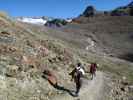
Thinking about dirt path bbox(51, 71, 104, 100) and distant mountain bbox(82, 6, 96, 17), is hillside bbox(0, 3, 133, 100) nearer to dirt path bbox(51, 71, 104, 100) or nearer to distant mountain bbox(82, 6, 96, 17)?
dirt path bbox(51, 71, 104, 100)

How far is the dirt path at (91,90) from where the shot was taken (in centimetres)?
2147

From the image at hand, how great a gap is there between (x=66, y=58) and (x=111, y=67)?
9595mm

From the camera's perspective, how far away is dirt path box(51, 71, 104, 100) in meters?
21.5

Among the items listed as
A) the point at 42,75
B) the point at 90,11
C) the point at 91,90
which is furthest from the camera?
the point at 90,11

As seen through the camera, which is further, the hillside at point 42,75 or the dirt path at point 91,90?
the dirt path at point 91,90

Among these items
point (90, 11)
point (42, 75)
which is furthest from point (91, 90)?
point (90, 11)

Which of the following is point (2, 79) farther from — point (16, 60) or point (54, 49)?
point (54, 49)

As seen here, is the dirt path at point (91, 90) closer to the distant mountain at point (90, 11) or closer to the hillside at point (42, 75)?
the hillside at point (42, 75)

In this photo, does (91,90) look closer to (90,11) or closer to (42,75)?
(42,75)

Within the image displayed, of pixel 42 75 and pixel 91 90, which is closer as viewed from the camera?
pixel 42 75

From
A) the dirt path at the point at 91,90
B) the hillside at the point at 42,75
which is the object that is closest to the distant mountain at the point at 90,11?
the hillside at the point at 42,75

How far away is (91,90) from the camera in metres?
25.8

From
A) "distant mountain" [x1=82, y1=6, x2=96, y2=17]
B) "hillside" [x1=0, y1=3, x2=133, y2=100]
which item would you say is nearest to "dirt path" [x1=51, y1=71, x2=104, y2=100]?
"hillside" [x1=0, y1=3, x2=133, y2=100]

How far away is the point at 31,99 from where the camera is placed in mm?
18531
